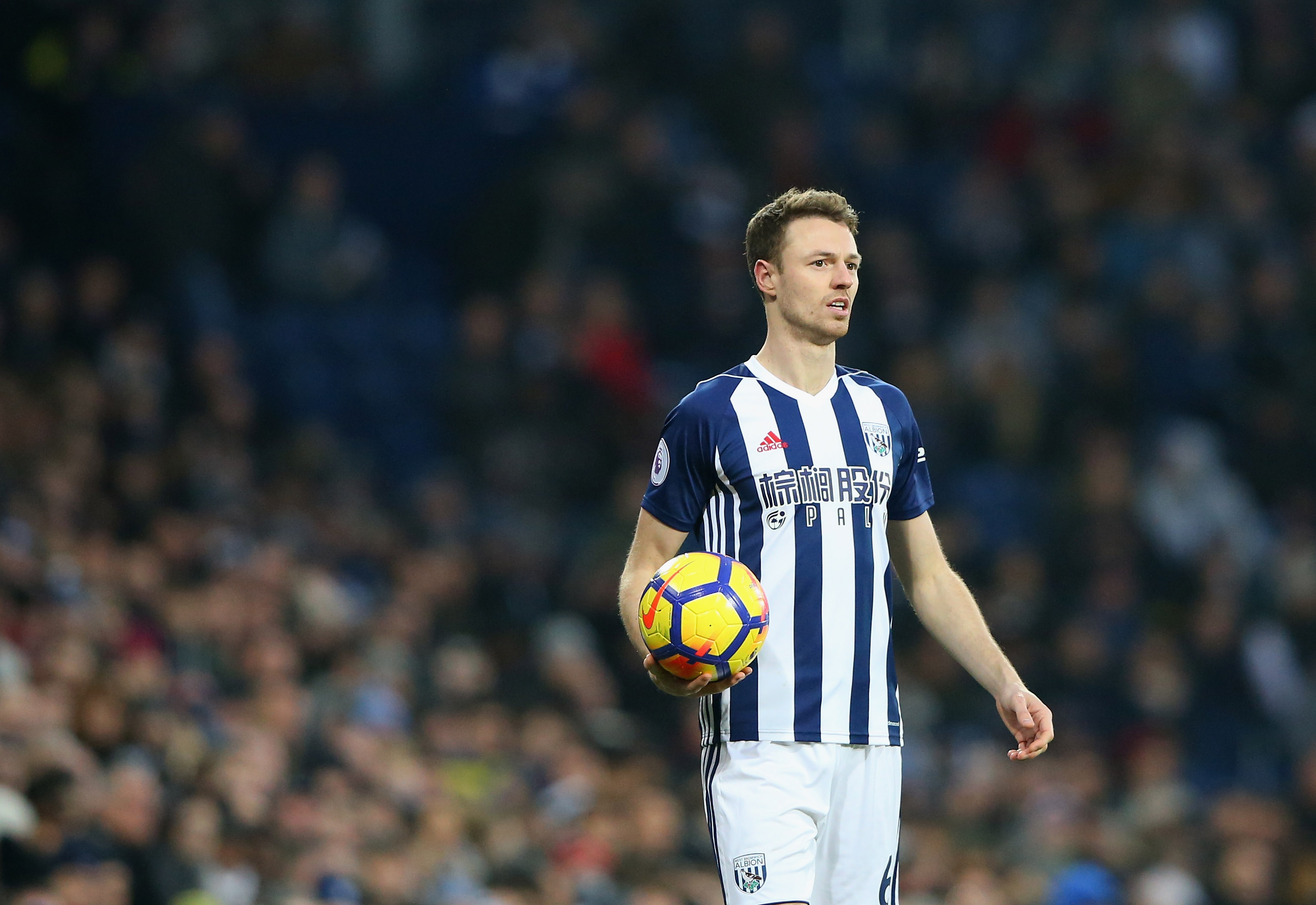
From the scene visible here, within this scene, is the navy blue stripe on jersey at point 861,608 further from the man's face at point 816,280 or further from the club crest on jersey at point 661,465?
the club crest on jersey at point 661,465

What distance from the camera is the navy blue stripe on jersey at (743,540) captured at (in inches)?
210

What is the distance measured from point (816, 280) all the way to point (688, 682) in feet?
4.16

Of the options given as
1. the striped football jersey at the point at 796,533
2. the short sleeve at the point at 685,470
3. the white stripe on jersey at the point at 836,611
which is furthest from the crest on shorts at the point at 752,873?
the short sleeve at the point at 685,470

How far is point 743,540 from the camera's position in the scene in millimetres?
5410

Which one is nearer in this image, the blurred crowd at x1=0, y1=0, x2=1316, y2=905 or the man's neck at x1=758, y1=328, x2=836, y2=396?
A: the man's neck at x1=758, y1=328, x2=836, y2=396

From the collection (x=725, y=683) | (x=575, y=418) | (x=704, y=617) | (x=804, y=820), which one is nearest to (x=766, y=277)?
(x=704, y=617)

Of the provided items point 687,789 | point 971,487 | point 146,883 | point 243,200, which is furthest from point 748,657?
point 243,200

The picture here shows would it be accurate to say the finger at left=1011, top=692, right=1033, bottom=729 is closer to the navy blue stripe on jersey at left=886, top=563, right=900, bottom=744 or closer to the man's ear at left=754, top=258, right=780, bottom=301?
the navy blue stripe on jersey at left=886, top=563, right=900, bottom=744

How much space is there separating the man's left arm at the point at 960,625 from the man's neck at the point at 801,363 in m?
0.53

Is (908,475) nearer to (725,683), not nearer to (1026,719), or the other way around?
(1026,719)

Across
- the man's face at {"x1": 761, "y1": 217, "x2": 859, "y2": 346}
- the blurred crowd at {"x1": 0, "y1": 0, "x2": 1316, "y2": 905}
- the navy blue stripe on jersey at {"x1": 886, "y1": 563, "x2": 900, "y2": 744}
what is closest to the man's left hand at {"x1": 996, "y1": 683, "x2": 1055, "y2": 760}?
the navy blue stripe on jersey at {"x1": 886, "y1": 563, "x2": 900, "y2": 744}

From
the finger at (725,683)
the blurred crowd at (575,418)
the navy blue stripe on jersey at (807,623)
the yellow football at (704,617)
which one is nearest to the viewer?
the yellow football at (704,617)

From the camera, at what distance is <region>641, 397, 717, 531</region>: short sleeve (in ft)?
17.8

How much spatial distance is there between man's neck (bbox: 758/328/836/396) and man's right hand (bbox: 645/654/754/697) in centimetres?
93
